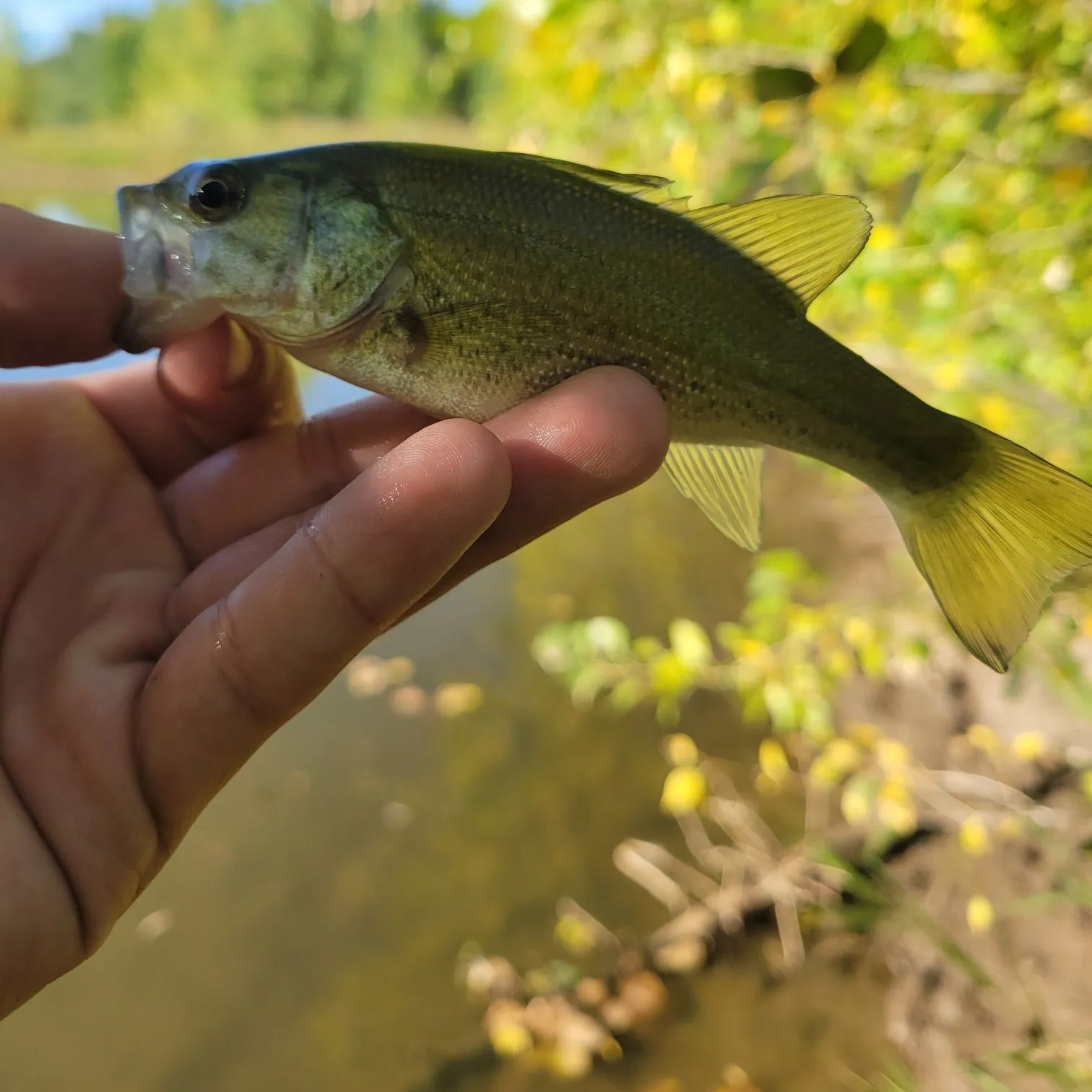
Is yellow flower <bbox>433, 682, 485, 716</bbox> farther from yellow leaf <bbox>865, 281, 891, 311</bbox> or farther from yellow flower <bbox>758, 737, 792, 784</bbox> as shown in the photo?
yellow leaf <bbox>865, 281, 891, 311</bbox>

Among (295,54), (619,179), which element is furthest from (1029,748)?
(295,54)

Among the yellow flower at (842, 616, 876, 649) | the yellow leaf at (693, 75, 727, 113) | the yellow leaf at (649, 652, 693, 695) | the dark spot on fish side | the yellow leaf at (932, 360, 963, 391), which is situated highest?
the yellow leaf at (693, 75, 727, 113)

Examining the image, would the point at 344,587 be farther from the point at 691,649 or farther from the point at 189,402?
the point at 691,649

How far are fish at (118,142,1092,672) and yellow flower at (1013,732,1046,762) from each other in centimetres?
109

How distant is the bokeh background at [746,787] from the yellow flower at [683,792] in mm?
19

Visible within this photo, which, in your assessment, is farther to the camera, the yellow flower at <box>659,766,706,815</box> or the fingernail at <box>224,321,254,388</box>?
the yellow flower at <box>659,766,706,815</box>

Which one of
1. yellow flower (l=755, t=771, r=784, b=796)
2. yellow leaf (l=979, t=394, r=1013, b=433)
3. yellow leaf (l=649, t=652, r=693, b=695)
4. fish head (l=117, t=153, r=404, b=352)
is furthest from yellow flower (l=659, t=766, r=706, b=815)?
fish head (l=117, t=153, r=404, b=352)

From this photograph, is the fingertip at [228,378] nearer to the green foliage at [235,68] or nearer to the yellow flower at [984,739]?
the yellow flower at [984,739]

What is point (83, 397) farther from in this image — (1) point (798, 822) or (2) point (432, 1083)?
(1) point (798, 822)

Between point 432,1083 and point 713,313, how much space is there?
2014mm

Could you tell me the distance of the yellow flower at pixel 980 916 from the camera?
1.98 meters

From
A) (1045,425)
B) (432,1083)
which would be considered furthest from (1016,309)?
(432,1083)

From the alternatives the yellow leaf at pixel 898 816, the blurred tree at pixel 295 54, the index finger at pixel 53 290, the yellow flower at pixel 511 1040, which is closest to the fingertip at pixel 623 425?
the index finger at pixel 53 290

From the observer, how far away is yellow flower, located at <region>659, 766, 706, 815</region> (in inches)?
95.9
